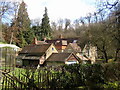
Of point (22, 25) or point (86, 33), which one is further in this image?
point (22, 25)

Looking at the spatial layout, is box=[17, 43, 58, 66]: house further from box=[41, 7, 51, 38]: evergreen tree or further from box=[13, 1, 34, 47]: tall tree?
box=[41, 7, 51, 38]: evergreen tree

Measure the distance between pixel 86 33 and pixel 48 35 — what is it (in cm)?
3151

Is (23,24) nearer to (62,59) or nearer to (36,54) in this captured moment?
(36,54)

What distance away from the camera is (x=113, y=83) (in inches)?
376

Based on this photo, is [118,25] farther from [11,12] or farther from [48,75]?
[11,12]

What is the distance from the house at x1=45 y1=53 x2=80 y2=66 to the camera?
28.5 metres

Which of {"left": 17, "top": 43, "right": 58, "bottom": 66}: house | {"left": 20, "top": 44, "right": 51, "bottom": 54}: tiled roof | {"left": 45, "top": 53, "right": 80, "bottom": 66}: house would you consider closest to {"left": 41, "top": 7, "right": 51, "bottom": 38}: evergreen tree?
{"left": 20, "top": 44, "right": 51, "bottom": 54}: tiled roof

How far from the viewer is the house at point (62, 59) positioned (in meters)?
28.5

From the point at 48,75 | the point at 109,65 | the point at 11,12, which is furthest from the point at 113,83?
the point at 11,12

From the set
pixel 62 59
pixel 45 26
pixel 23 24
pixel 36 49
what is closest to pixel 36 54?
pixel 36 49

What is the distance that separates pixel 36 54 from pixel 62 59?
704 cm

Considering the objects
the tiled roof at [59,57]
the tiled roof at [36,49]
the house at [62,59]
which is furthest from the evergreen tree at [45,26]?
the house at [62,59]

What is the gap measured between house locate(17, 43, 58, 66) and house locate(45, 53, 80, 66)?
4.27 ft

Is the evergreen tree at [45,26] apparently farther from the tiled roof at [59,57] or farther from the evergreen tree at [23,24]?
the tiled roof at [59,57]
